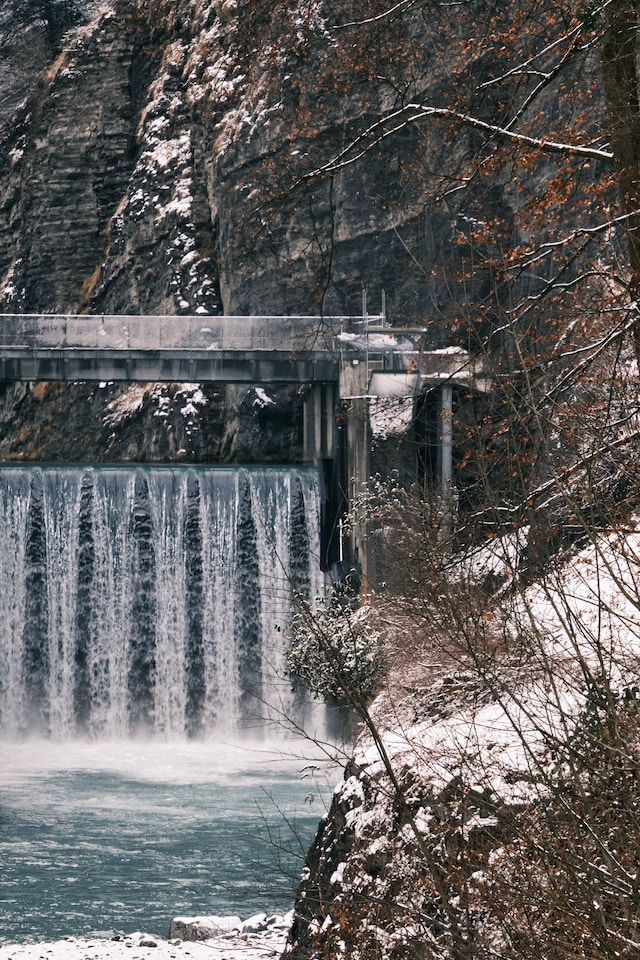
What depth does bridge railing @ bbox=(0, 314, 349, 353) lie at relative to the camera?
26594 millimetres

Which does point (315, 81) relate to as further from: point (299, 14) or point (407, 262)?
point (407, 262)

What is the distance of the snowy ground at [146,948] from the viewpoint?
37.6 feet

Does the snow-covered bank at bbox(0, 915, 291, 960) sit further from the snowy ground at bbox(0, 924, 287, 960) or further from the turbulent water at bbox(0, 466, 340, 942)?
the turbulent water at bbox(0, 466, 340, 942)

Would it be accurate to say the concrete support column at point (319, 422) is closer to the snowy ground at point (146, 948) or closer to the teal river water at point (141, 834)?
the teal river water at point (141, 834)

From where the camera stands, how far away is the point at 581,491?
5766 mm

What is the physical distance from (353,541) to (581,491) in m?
18.8

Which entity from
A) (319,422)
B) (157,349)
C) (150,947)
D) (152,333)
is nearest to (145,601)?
(157,349)

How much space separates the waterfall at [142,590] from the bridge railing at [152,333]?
292 cm

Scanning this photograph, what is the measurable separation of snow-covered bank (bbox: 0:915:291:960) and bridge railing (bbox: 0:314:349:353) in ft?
51.7

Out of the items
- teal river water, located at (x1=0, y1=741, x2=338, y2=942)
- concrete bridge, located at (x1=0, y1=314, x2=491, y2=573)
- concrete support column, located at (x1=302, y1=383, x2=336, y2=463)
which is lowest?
teal river water, located at (x1=0, y1=741, x2=338, y2=942)

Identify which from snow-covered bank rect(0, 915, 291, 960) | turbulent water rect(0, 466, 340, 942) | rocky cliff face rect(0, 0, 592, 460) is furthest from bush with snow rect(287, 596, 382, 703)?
rocky cliff face rect(0, 0, 592, 460)

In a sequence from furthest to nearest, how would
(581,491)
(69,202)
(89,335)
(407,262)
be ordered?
(69,202) → (407,262) → (89,335) → (581,491)

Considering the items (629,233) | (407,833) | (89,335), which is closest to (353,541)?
(89,335)

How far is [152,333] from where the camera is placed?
87.4 feet
